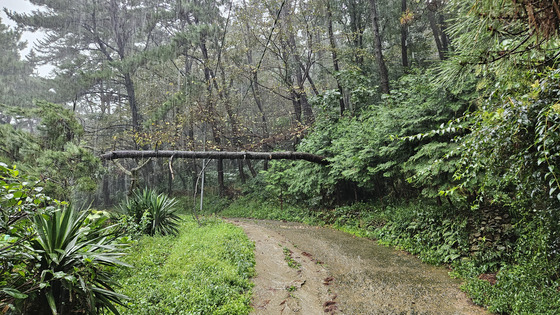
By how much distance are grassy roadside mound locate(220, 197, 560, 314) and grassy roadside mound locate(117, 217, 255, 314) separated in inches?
148

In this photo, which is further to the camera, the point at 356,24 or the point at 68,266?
the point at 356,24

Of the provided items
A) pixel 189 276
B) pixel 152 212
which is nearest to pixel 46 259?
pixel 189 276

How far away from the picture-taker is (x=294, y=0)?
14531 mm

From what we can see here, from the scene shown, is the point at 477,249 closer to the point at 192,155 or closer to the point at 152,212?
the point at 152,212

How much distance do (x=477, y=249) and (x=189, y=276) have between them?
17.9 feet

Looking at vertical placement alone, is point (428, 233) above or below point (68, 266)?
below

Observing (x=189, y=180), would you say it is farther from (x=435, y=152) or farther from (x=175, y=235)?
(x=435, y=152)

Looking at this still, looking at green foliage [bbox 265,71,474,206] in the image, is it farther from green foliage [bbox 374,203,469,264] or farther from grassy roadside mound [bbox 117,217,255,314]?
grassy roadside mound [bbox 117,217,255,314]

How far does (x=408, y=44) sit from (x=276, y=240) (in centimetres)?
1352

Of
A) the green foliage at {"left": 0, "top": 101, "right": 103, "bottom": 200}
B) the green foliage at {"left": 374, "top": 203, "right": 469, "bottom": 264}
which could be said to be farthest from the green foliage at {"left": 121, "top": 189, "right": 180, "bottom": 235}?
the green foliage at {"left": 374, "top": 203, "right": 469, "bottom": 264}

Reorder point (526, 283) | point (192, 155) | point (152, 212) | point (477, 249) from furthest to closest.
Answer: point (192, 155)
point (152, 212)
point (477, 249)
point (526, 283)

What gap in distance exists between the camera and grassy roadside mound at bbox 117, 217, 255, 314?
12.2 feet

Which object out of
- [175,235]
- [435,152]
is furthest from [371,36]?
[175,235]

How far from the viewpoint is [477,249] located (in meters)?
5.35
